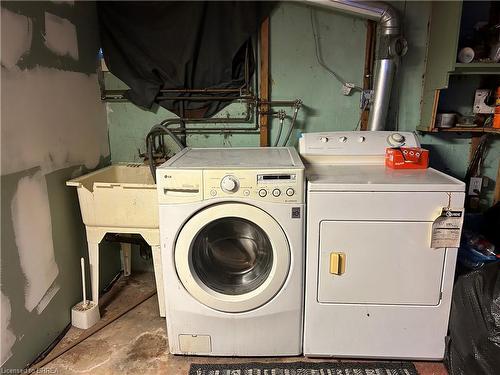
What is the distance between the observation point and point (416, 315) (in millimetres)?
→ 1620

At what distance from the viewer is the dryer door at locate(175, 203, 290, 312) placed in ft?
5.10

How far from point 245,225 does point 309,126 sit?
0.93 m

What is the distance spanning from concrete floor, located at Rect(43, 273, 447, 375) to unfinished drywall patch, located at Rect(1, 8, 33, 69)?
139 cm

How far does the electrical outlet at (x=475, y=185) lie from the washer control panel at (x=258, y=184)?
4.62 ft

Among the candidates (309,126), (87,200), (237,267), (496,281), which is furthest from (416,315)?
(87,200)

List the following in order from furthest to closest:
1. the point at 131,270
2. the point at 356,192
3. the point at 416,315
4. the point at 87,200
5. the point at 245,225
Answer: the point at 131,270 < the point at 87,200 < the point at 245,225 < the point at 416,315 < the point at 356,192

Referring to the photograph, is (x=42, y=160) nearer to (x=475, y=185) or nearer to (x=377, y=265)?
(x=377, y=265)

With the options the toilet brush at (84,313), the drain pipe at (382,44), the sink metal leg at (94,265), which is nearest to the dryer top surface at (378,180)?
the drain pipe at (382,44)

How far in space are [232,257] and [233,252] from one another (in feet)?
0.09

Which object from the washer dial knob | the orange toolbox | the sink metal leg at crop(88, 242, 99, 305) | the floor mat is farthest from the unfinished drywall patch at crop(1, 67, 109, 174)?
the orange toolbox

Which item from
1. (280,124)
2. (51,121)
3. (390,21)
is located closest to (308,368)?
(280,124)

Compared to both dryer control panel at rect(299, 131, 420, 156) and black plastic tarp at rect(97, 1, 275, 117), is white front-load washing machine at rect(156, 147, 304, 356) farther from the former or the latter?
black plastic tarp at rect(97, 1, 275, 117)

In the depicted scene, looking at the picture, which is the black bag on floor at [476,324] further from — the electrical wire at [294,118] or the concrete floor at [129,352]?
the electrical wire at [294,118]

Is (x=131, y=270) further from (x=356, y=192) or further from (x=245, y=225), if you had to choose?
(x=356, y=192)
